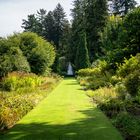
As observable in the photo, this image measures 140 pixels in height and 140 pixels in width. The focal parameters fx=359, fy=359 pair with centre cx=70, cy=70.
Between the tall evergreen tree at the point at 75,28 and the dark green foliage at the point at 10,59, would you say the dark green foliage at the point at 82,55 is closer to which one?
the tall evergreen tree at the point at 75,28

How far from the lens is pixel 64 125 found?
531 inches

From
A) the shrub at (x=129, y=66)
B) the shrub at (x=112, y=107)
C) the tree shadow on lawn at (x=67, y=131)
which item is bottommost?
the tree shadow on lawn at (x=67, y=131)

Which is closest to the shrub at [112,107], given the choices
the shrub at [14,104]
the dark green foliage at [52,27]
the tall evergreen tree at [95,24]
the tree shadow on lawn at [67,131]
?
the tree shadow on lawn at [67,131]

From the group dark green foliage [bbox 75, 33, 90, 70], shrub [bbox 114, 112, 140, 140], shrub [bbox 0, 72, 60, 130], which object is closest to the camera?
shrub [bbox 114, 112, 140, 140]

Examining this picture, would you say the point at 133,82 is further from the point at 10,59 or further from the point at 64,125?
the point at 10,59

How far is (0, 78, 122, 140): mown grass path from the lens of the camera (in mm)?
11750

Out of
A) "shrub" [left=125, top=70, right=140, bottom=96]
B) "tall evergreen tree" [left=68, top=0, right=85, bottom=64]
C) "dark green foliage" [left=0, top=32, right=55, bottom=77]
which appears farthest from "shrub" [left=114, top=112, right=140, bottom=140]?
"tall evergreen tree" [left=68, top=0, right=85, bottom=64]

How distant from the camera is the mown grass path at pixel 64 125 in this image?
11750mm

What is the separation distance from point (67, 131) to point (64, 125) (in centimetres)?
109

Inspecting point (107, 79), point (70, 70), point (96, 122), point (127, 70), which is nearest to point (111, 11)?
point (70, 70)

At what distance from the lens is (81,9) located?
76500mm

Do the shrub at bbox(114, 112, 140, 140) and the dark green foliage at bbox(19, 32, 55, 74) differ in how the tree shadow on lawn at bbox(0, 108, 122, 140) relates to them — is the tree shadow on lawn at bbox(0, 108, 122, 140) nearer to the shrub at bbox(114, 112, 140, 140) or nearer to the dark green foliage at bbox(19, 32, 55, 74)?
the shrub at bbox(114, 112, 140, 140)

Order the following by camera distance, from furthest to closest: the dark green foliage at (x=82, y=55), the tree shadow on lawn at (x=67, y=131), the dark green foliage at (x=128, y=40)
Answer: the dark green foliage at (x=82, y=55), the dark green foliage at (x=128, y=40), the tree shadow on lawn at (x=67, y=131)

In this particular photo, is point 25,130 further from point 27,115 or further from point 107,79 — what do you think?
point 107,79
